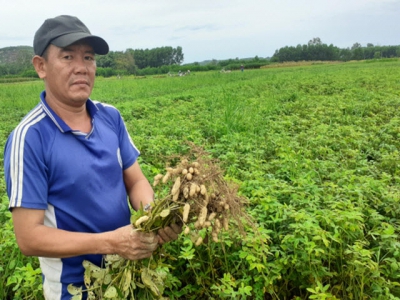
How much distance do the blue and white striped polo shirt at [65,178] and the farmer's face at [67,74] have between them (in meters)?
0.09

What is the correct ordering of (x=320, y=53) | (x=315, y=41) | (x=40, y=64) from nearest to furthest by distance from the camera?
(x=40, y=64)
(x=320, y=53)
(x=315, y=41)

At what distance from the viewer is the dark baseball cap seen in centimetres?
157

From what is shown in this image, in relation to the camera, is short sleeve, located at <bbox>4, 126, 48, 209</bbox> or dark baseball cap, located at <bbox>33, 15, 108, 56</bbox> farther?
dark baseball cap, located at <bbox>33, 15, 108, 56</bbox>

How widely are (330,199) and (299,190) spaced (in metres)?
0.32

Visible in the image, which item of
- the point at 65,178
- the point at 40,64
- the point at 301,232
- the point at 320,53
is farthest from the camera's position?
the point at 320,53

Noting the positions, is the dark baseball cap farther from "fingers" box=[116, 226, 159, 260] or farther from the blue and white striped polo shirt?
"fingers" box=[116, 226, 159, 260]

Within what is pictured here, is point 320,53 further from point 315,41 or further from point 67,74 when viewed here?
point 67,74

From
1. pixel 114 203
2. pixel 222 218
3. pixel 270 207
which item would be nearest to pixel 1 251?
pixel 114 203

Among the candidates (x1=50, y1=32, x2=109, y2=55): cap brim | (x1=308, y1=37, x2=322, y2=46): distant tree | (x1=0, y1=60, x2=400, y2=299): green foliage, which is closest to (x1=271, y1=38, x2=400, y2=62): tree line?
(x1=308, y1=37, x2=322, y2=46): distant tree

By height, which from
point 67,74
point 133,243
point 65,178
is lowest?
point 133,243

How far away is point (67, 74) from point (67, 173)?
0.49m

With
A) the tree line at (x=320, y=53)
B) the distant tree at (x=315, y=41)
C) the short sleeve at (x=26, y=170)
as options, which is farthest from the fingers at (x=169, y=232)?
the distant tree at (x=315, y=41)

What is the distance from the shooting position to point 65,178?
1.53m

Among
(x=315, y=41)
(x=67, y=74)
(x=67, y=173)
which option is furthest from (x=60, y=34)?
(x=315, y=41)
